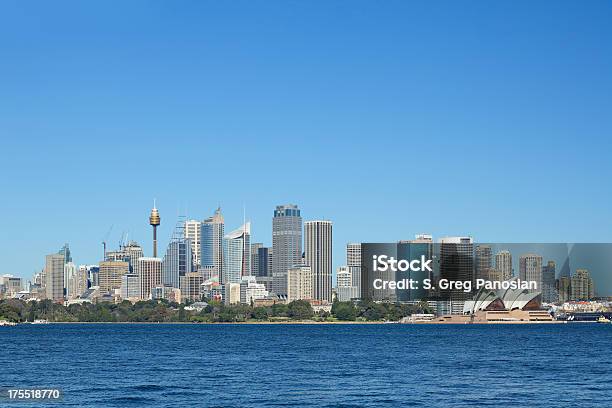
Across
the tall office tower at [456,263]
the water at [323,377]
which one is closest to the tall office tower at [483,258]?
the tall office tower at [456,263]

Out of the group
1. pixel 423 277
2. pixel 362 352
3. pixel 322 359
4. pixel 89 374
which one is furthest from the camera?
pixel 423 277

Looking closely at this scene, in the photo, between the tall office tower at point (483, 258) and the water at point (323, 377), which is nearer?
the water at point (323, 377)

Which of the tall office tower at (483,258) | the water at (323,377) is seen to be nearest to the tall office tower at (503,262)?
the tall office tower at (483,258)

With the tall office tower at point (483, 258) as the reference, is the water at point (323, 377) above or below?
below

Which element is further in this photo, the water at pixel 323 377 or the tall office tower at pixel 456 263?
the tall office tower at pixel 456 263

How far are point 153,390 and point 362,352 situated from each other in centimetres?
4404

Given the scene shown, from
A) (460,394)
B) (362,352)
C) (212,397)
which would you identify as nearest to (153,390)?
(212,397)

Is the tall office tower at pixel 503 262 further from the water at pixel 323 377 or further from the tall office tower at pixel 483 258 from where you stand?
the water at pixel 323 377

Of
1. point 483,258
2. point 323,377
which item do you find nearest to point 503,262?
point 483,258

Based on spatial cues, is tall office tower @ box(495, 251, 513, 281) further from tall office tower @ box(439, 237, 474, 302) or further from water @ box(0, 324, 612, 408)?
water @ box(0, 324, 612, 408)

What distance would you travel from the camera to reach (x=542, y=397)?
57.6m

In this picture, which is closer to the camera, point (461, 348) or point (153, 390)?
point (153, 390)

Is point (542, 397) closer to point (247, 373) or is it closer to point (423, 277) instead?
point (247, 373)

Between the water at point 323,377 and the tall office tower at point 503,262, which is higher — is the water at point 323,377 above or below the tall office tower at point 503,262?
below
